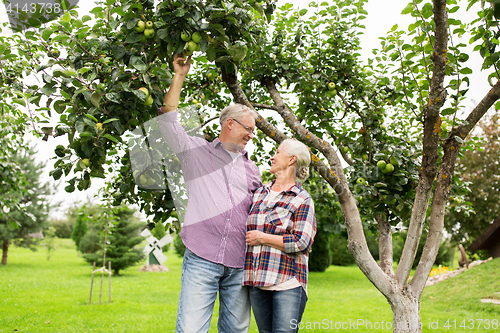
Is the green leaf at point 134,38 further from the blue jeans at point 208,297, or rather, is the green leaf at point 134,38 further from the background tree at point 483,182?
the background tree at point 483,182

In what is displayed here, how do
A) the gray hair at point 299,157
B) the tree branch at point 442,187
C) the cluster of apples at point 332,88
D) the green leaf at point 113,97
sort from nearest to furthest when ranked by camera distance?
the green leaf at point 113,97
the gray hair at point 299,157
the tree branch at point 442,187
the cluster of apples at point 332,88

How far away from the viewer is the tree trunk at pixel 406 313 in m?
2.18

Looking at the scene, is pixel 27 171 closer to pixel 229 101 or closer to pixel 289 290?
pixel 229 101

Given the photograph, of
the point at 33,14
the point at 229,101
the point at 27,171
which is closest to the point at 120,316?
the point at 229,101

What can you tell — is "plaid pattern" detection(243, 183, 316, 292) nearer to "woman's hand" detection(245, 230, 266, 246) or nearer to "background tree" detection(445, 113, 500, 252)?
"woman's hand" detection(245, 230, 266, 246)

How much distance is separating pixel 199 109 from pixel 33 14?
1469 millimetres

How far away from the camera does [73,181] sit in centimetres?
161

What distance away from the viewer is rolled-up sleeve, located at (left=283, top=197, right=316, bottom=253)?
1600mm

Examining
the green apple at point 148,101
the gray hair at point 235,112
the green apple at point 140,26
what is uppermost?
the green apple at point 140,26

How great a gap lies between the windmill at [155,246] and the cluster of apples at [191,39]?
7.53 metres

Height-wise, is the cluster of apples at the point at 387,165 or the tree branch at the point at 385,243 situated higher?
the cluster of apples at the point at 387,165

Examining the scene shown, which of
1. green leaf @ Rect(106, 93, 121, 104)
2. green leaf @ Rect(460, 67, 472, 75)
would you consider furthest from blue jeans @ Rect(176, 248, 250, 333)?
green leaf @ Rect(460, 67, 472, 75)

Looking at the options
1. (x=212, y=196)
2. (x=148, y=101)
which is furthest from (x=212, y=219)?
(x=148, y=101)

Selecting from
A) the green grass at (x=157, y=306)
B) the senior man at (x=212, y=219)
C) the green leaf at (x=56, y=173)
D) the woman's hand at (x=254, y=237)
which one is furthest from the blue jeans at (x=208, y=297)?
the green grass at (x=157, y=306)
